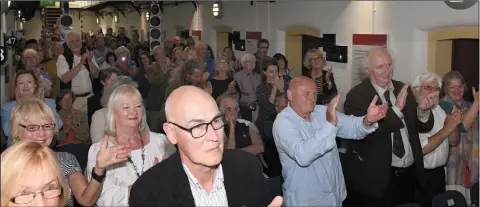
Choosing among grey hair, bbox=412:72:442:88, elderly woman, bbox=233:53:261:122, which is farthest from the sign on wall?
grey hair, bbox=412:72:442:88

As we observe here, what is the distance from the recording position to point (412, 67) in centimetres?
523

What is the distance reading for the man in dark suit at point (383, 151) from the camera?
336 centimetres

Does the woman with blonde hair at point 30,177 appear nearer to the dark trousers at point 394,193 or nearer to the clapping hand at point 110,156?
the clapping hand at point 110,156

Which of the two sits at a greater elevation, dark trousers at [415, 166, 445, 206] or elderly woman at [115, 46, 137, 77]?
elderly woman at [115, 46, 137, 77]

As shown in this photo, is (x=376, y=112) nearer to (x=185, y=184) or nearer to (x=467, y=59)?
(x=185, y=184)

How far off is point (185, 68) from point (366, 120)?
2203mm

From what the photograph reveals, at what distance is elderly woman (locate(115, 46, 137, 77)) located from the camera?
600 centimetres

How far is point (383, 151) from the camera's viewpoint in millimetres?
3354

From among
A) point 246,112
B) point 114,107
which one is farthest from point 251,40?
point 114,107

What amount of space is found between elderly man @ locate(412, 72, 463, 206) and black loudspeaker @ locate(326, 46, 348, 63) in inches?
93.2

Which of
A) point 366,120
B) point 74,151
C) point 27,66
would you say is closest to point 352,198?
point 366,120

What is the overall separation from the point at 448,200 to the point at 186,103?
2.15m

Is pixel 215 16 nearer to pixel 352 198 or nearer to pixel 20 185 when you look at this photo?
pixel 352 198

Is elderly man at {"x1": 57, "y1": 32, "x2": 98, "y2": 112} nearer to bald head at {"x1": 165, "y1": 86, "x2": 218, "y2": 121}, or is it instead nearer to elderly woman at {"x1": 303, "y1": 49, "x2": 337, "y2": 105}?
elderly woman at {"x1": 303, "y1": 49, "x2": 337, "y2": 105}
